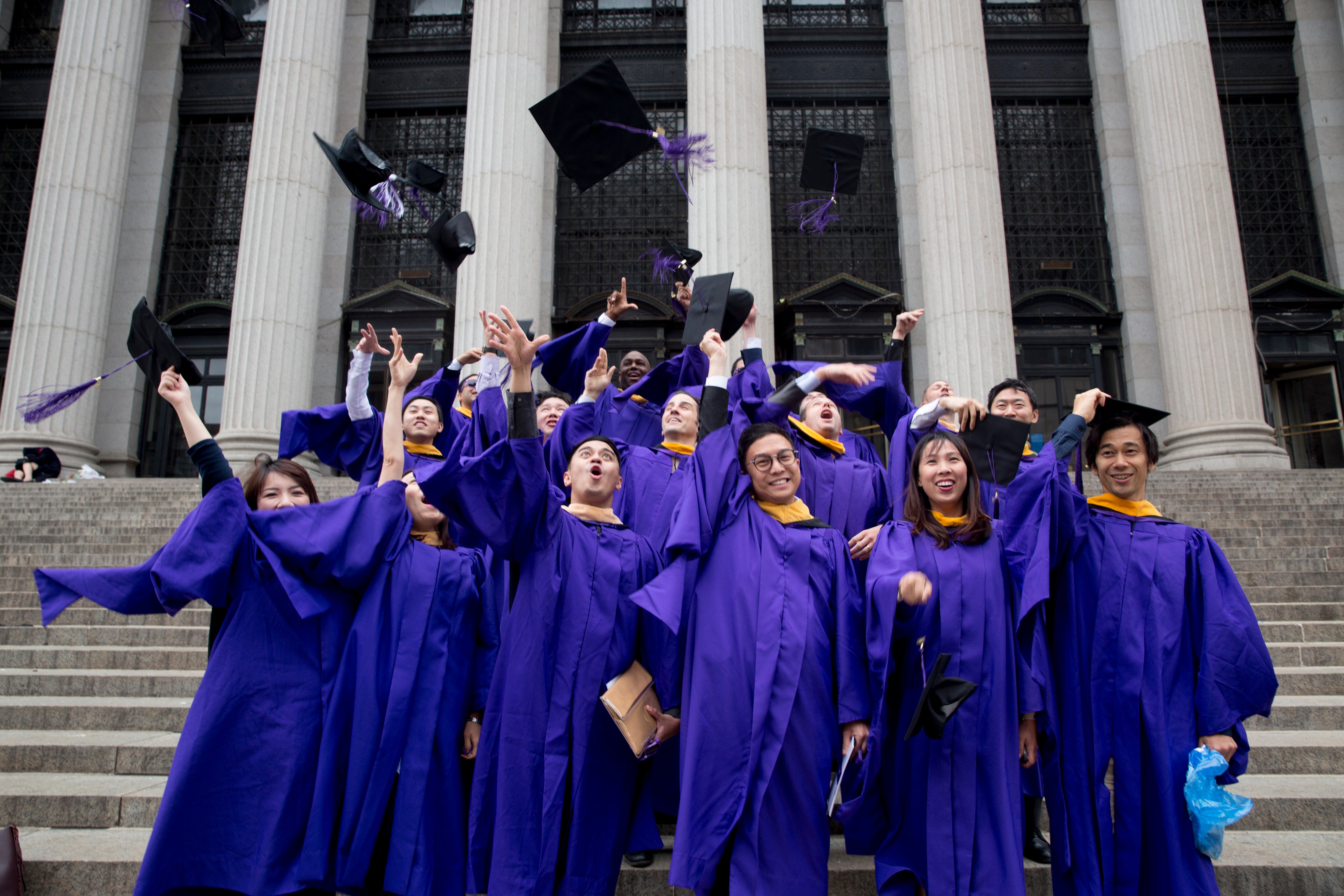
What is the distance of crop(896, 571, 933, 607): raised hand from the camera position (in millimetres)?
3203

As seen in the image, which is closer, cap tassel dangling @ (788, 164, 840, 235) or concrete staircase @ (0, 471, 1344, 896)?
concrete staircase @ (0, 471, 1344, 896)

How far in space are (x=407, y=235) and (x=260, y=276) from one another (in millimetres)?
4353

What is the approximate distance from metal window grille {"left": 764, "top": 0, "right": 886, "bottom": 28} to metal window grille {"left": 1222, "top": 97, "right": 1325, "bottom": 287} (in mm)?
7518

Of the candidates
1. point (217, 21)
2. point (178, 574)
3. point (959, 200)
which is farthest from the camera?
point (959, 200)

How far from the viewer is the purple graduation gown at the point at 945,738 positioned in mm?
3152

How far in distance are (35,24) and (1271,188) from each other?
2630 centimetres

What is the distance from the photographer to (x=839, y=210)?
18.1 meters

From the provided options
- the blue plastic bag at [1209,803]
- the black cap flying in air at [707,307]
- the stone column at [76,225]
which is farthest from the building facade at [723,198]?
the blue plastic bag at [1209,803]

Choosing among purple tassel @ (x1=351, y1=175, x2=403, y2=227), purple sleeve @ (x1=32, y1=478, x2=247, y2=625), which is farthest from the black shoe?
purple tassel @ (x1=351, y1=175, x2=403, y2=227)

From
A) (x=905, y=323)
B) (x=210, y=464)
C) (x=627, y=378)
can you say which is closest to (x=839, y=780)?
(x=210, y=464)

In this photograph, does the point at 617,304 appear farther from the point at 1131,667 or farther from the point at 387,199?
the point at 1131,667

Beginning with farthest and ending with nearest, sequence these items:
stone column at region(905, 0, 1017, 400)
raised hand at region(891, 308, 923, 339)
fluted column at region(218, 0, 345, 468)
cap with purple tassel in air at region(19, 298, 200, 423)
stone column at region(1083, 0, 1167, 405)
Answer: stone column at region(1083, 0, 1167, 405), fluted column at region(218, 0, 345, 468), stone column at region(905, 0, 1017, 400), raised hand at region(891, 308, 923, 339), cap with purple tassel in air at region(19, 298, 200, 423)

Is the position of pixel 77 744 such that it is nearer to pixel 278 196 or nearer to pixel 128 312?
pixel 278 196

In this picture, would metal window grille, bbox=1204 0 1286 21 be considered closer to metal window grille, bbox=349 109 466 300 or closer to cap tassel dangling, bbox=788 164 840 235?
cap tassel dangling, bbox=788 164 840 235
